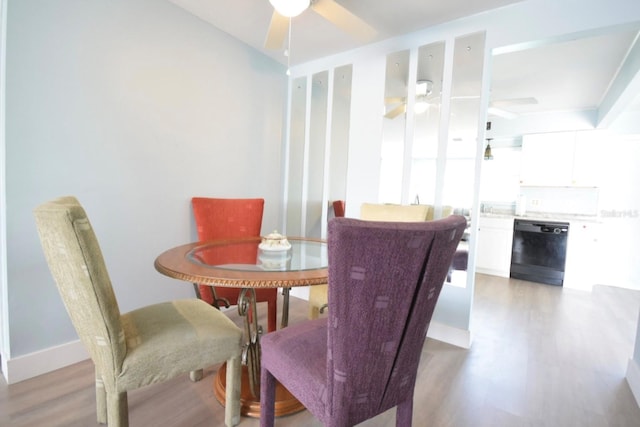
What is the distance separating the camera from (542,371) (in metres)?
1.86

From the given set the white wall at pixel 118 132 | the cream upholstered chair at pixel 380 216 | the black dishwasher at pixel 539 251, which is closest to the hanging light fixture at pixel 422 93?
the cream upholstered chair at pixel 380 216

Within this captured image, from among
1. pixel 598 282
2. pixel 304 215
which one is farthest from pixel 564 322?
pixel 304 215

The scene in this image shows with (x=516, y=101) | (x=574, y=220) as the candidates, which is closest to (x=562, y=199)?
(x=574, y=220)

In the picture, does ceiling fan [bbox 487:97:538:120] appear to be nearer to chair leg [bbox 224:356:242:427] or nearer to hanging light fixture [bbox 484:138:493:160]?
hanging light fixture [bbox 484:138:493:160]

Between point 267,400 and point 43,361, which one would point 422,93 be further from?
point 43,361

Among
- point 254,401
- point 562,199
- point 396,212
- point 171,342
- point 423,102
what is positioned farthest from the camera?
point 562,199

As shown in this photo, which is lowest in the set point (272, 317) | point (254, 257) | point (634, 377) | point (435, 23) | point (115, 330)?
point (634, 377)

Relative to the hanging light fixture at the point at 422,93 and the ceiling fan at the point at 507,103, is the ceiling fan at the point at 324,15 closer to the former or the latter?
the hanging light fixture at the point at 422,93

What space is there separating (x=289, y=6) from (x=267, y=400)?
1900 mm

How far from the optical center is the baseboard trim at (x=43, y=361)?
1.54 m

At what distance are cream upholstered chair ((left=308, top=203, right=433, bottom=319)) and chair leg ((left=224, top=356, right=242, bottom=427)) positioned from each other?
658 mm

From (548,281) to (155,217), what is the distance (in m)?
4.69

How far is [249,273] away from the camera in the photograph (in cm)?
113

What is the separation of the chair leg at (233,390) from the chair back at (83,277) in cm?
43
